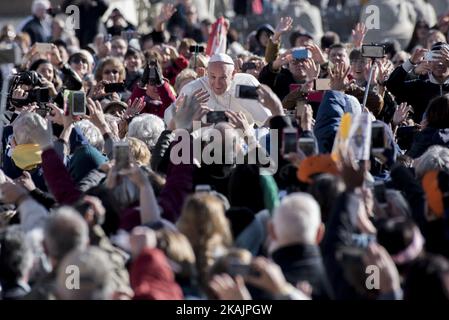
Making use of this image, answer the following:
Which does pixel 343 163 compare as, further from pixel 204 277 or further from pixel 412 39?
pixel 412 39

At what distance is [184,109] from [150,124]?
4.20 ft

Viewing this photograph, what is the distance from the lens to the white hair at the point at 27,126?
10.8 m

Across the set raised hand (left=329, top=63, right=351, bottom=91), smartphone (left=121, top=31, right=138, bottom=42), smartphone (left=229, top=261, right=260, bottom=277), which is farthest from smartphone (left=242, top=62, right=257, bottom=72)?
smartphone (left=229, top=261, right=260, bottom=277)

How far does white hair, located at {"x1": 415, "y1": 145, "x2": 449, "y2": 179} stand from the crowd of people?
0.02 meters

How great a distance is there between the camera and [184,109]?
11.0 metres

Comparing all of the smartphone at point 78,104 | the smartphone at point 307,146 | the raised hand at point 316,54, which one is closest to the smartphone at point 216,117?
the smartphone at point 78,104

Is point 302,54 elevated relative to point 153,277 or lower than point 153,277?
elevated

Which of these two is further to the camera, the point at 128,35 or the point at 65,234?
the point at 128,35

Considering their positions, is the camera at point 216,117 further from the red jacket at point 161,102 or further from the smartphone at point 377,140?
the red jacket at point 161,102

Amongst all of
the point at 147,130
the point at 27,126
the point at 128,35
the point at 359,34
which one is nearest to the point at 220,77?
the point at 147,130

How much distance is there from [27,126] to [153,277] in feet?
10.3

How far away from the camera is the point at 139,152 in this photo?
11133 millimetres

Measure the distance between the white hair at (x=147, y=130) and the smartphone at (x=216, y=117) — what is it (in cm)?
94

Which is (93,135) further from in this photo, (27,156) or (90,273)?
(90,273)
